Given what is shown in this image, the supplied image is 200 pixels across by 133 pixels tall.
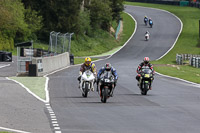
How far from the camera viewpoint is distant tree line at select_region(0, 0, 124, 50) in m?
56.9

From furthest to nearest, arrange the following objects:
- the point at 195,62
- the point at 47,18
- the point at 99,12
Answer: the point at 99,12 → the point at 47,18 → the point at 195,62

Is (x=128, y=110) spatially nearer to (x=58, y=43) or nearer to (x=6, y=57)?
(x=58, y=43)

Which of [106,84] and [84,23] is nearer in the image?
[106,84]

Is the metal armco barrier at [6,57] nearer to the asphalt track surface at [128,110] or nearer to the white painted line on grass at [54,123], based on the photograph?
the asphalt track surface at [128,110]

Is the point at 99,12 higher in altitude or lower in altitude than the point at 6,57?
higher

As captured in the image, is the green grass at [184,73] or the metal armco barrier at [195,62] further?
the metal armco barrier at [195,62]

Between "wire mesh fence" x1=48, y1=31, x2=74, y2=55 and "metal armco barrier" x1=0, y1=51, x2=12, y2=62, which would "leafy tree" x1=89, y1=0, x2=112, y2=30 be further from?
"metal armco barrier" x1=0, y1=51, x2=12, y2=62

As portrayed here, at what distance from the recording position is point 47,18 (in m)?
65.5

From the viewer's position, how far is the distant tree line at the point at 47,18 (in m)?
56.9

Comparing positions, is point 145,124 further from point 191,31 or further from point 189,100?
point 191,31

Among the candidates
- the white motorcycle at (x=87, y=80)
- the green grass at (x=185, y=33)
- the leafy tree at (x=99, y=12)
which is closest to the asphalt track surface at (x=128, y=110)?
the white motorcycle at (x=87, y=80)

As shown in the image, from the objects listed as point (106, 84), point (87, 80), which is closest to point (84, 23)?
point (87, 80)

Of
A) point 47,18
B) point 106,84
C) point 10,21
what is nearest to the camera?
point 106,84

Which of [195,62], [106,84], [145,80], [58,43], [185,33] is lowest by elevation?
[195,62]
